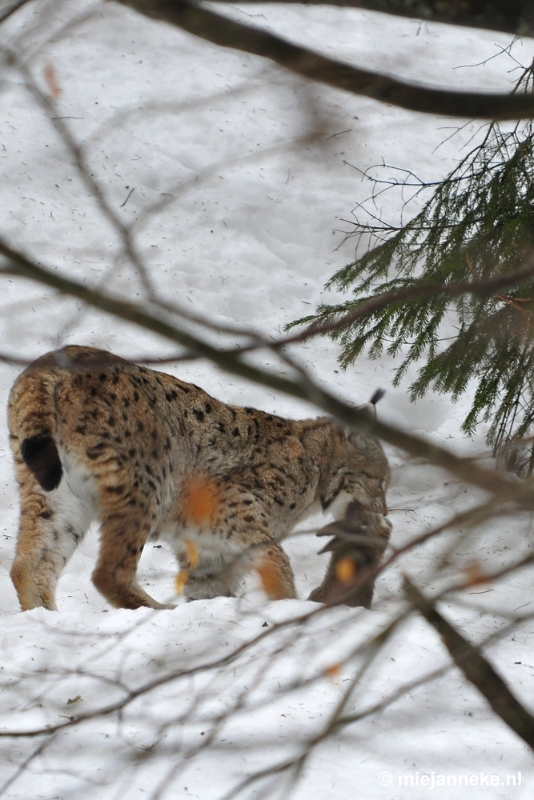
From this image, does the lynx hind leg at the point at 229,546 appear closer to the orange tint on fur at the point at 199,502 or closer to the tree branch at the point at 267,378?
the orange tint on fur at the point at 199,502

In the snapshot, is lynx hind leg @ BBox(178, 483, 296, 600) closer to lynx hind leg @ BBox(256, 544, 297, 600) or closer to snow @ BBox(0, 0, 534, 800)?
lynx hind leg @ BBox(256, 544, 297, 600)

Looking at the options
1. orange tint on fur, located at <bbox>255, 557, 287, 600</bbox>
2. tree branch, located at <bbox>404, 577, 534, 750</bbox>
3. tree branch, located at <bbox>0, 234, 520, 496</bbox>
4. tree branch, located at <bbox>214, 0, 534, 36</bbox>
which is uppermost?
orange tint on fur, located at <bbox>255, 557, 287, 600</bbox>

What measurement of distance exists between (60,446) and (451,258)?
241 cm

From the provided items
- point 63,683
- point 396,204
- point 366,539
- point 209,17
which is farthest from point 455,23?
point 396,204

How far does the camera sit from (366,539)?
1.93 metres

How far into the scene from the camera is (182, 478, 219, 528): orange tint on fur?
605 cm

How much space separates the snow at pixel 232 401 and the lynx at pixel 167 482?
32cm

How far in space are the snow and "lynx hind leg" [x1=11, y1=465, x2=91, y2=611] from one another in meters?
0.27

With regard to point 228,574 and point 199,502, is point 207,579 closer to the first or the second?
point 228,574

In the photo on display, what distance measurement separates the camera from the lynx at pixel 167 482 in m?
5.38

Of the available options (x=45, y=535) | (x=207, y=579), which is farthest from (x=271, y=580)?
(x=45, y=535)

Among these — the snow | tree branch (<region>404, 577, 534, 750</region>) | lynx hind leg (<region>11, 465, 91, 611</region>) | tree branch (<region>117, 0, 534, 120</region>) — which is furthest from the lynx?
tree branch (<region>117, 0, 534, 120</region>)

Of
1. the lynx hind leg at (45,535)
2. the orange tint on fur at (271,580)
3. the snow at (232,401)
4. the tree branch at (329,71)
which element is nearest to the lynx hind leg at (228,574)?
the orange tint on fur at (271,580)

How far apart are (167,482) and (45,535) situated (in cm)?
81
